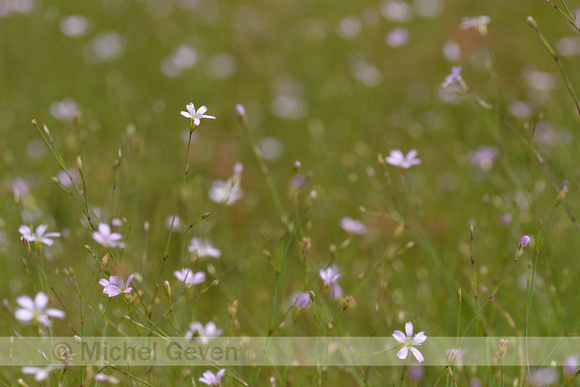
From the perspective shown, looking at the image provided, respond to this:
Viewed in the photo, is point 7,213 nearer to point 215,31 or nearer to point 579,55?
point 215,31

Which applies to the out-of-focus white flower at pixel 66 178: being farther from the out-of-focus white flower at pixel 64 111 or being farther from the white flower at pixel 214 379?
the white flower at pixel 214 379

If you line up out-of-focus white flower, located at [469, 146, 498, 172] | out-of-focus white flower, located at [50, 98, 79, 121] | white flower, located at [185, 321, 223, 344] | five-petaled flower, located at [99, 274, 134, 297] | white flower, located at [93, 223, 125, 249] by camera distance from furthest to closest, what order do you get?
out-of-focus white flower, located at [50, 98, 79, 121] → out-of-focus white flower, located at [469, 146, 498, 172] → white flower, located at [185, 321, 223, 344] → white flower, located at [93, 223, 125, 249] → five-petaled flower, located at [99, 274, 134, 297]

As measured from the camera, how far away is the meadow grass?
72.7 inches

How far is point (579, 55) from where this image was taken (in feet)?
15.0

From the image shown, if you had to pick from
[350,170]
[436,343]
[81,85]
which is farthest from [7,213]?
[436,343]

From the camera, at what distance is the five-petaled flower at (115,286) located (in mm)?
1409

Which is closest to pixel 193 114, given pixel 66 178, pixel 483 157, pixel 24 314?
pixel 24 314

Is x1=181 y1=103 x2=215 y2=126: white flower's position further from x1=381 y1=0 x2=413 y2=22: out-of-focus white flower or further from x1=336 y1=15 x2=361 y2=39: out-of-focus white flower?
x1=381 y1=0 x2=413 y2=22: out-of-focus white flower

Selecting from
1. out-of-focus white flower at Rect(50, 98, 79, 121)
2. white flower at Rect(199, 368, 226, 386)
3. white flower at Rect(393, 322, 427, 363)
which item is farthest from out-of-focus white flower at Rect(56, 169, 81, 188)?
white flower at Rect(393, 322, 427, 363)

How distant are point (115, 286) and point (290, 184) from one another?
125 cm

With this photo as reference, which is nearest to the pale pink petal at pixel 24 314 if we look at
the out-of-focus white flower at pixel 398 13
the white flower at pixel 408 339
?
the white flower at pixel 408 339

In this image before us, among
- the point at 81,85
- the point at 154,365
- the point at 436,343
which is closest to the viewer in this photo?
the point at 154,365

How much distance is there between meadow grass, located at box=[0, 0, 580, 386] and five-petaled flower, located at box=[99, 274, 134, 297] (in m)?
0.01

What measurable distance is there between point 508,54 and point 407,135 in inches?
73.9
